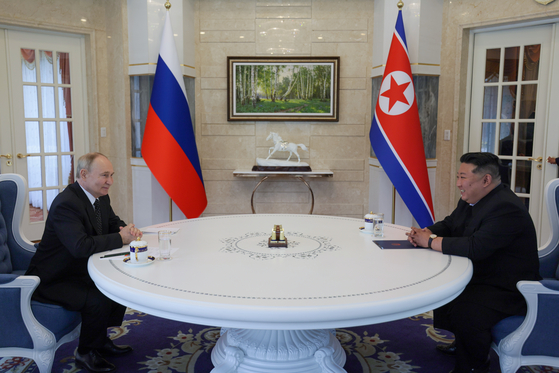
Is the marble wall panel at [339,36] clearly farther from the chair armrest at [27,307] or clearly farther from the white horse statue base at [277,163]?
the chair armrest at [27,307]

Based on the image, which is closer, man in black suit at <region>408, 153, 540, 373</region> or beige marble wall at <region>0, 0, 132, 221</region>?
man in black suit at <region>408, 153, 540, 373</region>

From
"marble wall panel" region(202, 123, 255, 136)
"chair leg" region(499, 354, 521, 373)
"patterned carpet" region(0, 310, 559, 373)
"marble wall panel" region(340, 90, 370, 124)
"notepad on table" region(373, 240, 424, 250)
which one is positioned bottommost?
"patterned carpet" region(0, 310, 559, 373)

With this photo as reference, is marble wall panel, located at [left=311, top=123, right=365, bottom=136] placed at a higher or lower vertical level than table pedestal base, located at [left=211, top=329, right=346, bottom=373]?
higher

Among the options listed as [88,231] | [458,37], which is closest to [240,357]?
[88,231]

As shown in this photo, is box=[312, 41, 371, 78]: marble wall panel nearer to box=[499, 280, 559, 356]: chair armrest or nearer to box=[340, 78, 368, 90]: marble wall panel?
box=[340, 78, 368, 90]: marble wall panel

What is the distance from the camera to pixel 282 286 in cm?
159

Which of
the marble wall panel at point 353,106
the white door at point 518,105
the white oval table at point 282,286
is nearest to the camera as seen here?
the white oval table at point 282,286

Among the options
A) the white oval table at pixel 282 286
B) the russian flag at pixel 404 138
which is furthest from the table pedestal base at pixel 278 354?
the russian flag at pixel 404 138

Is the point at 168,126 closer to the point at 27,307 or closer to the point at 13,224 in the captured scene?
the point at 13,224

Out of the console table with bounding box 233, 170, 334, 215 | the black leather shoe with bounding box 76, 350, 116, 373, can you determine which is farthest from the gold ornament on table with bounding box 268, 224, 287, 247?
the console table with bounding box 233, 170, 334, 215

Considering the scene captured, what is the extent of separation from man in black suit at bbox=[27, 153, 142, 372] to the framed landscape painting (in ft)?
10.0

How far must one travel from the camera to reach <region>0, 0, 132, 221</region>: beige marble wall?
476cm

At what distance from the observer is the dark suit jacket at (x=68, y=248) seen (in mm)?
2053

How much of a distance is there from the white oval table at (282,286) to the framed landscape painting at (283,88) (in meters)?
2.86
